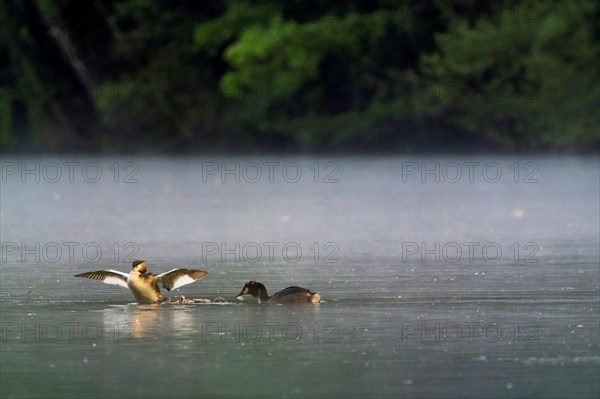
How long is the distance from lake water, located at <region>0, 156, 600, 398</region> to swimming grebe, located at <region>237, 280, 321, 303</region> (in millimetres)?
93

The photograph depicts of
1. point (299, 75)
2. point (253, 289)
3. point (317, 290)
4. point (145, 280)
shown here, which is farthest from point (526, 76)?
point (145, 280)

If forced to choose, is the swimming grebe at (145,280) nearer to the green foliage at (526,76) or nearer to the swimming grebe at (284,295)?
the swimming grebe at (284,295)

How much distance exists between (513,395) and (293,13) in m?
32.1

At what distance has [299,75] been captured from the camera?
35.5 meters

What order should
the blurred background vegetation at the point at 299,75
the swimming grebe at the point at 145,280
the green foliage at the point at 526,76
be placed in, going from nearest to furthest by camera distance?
the swimming grebe at the point at 145,280 < the green foliage at the point at 526,76 < the blurred background vegetation at the point at 299,75

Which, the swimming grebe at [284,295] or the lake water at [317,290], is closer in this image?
the lake water at [317,290]

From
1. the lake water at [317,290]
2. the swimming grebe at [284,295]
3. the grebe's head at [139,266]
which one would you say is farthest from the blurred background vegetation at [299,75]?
the grebe's head at [139,266]

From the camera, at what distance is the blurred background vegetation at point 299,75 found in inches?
1313

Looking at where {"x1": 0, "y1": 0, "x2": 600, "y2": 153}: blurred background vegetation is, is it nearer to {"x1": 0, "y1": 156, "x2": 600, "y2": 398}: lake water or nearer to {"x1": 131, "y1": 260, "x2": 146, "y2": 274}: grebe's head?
{"x1": 0, "y1": 156, "x2": 600, "y2": 398}: lake water

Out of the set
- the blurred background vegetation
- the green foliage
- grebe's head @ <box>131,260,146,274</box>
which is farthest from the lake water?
the blurred background vegetation

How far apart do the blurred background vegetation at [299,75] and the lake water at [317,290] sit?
496 inches

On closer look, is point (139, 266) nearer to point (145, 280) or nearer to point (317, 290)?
point (145, 280)

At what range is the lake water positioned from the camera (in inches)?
255

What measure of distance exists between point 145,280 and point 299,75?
26712 millimetres
